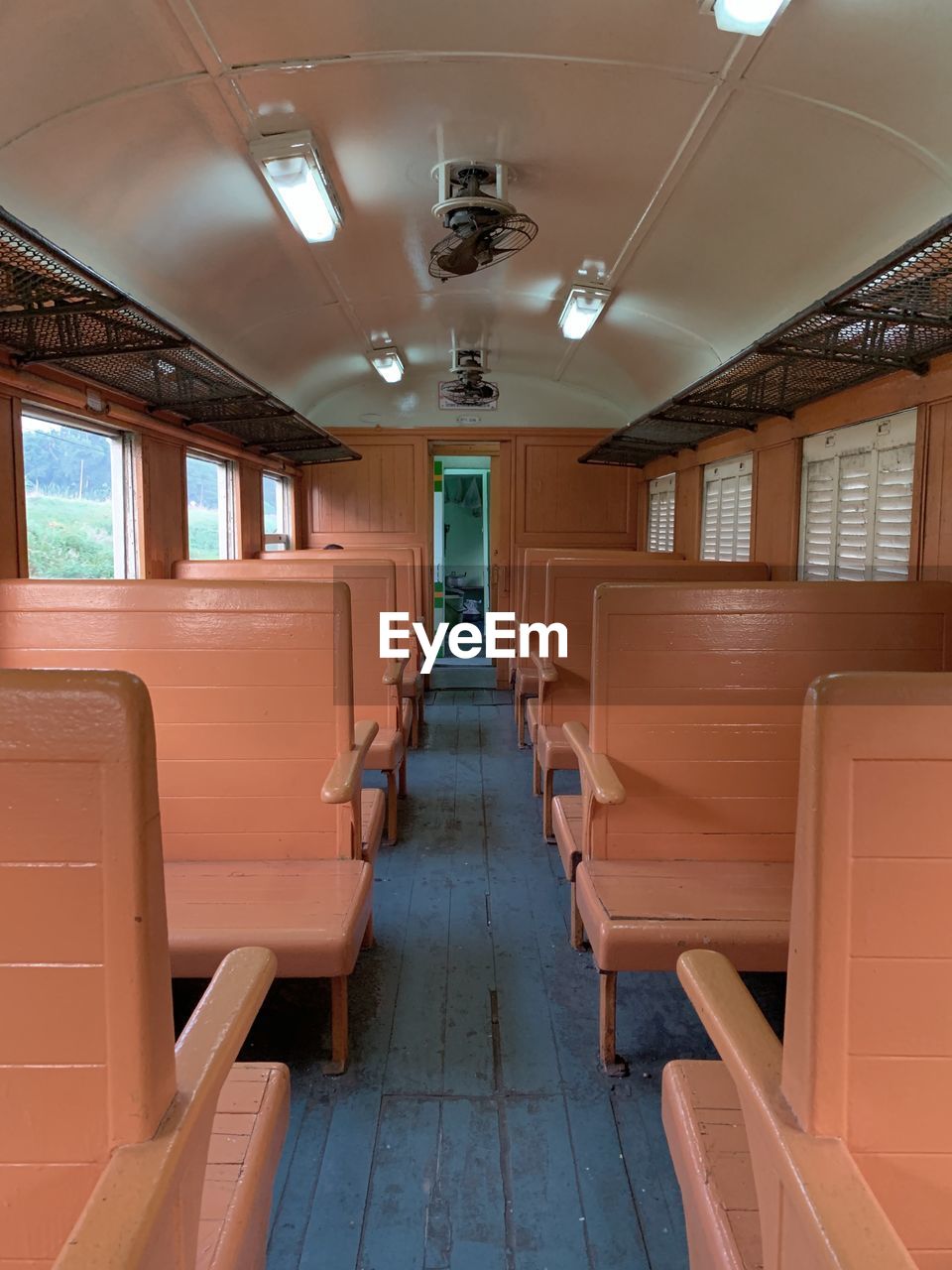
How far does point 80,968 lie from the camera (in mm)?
874

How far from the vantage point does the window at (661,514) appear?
273 inches

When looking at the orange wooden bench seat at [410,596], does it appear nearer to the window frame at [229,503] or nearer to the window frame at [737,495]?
the window frame at [229,503]

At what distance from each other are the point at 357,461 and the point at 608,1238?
7.06 metres

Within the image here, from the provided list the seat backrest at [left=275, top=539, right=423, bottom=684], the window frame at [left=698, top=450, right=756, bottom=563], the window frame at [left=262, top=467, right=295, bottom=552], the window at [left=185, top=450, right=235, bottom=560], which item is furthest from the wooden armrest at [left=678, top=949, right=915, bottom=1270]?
the window frame at [left=262, top=467, right=295, bottom=552]

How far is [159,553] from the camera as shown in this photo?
456cm

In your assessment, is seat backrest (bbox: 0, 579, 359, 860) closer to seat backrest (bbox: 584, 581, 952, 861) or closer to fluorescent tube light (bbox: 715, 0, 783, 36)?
seat backrest (bbox: 584, 581, 952, 861)

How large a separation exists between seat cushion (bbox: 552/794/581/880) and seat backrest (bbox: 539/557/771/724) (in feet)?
3.92

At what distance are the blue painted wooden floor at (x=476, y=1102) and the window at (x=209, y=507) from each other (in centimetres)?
295

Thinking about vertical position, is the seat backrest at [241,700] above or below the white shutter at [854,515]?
below

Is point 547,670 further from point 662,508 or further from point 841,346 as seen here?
point 662,508

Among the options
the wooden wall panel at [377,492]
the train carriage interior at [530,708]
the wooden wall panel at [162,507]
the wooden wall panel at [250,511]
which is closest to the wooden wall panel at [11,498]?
the train carriage interior at [530,708]

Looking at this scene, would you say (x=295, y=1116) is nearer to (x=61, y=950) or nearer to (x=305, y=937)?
(x=305, y=937)

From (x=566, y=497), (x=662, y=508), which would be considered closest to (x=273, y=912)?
(x=662, y=508)

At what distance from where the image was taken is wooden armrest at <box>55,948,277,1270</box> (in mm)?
749
